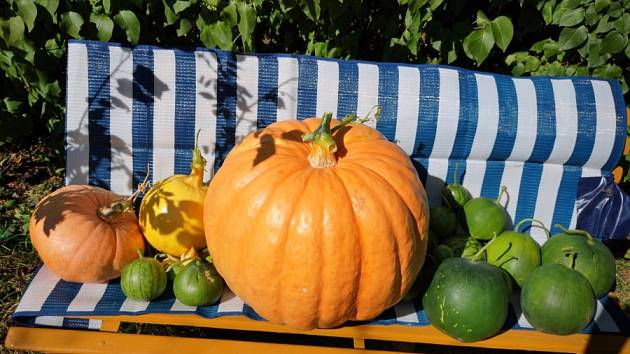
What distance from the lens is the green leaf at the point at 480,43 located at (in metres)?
2.73

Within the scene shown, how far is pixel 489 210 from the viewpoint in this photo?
7.91 feet

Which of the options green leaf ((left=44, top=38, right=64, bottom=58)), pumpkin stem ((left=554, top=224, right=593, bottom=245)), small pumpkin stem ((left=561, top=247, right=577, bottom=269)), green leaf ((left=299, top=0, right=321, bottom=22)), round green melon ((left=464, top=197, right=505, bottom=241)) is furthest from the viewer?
green leaf ((left=44, top=38, right=64, bottom=58))

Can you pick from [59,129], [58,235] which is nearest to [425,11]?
[58,235]

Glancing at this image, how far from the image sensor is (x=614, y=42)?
111 inches

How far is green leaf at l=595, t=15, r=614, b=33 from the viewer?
9.25 feet

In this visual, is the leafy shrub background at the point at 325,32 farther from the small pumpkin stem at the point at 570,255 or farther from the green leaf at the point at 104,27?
the small pumpkin stem at the point at 570,255

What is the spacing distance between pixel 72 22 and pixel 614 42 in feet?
9.29

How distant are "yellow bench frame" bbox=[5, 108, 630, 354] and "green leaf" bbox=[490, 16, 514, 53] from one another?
1.45 metres

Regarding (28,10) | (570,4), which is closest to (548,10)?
(570,4)

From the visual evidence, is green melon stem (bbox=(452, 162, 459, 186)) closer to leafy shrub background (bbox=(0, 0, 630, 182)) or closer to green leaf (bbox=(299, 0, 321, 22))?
leafy shrub background (bbox=(0, 0, 630, 182))

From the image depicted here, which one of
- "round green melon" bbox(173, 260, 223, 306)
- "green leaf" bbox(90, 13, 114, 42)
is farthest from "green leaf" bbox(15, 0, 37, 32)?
"round green melon" bbox(173, 260, 223, 306)

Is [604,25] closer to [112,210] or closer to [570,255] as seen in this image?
[570,255]

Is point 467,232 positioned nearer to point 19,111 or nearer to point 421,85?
point 421,85

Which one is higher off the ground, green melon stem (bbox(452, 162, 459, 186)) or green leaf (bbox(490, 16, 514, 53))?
green leaf (bbox(490, 16, 514, 53))
